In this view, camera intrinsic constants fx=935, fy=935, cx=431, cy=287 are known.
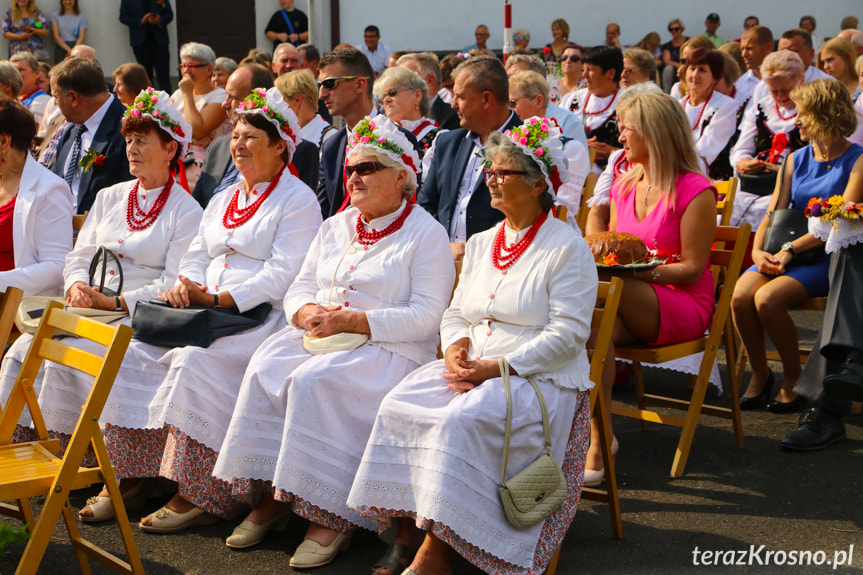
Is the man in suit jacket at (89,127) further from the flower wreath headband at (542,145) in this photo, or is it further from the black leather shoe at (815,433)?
the black leather shoe at (815,433)

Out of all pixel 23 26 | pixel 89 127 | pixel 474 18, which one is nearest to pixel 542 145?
pixel 89 127

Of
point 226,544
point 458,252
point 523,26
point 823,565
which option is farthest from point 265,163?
point 523,26

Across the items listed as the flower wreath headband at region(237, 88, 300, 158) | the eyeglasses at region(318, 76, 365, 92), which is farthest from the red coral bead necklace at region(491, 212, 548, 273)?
the eyeglasses at region(318, 76, 365, 92)

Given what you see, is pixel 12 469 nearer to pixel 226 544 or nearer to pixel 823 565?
pixel 226 544

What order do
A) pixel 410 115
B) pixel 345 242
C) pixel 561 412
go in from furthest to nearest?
pixel 410 115 → pixel 345 242 → pixel 561 412

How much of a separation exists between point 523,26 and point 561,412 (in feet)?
41.8

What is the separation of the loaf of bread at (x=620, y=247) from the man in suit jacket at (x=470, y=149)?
0.61 metres

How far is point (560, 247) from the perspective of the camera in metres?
3.69

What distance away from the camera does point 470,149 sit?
16.8 ft

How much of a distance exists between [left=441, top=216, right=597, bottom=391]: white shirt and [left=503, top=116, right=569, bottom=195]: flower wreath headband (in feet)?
0.69

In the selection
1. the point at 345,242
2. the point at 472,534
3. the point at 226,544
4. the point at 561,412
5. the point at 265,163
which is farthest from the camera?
the point at 265,163

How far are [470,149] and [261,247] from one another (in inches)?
51.8

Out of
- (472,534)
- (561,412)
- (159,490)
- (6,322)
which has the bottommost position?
(159,490)

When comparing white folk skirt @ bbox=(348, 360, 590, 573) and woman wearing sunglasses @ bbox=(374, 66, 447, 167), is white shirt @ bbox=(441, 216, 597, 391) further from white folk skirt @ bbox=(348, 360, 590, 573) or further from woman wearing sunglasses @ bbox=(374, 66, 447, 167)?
→ woman wearing sunglasses @ bbox=(374, 66, 447, 167)
